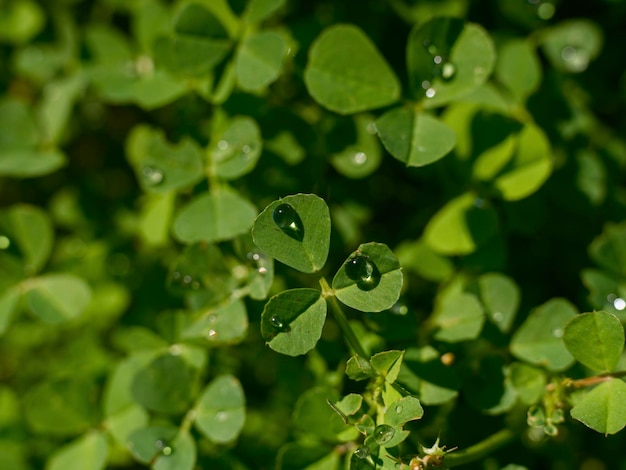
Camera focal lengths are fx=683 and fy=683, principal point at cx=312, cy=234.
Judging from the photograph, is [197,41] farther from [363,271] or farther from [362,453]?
[362,453]

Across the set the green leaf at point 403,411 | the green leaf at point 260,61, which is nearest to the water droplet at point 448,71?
the green leaf at point 260,61

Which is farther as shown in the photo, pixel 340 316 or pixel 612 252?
pixel 612 252

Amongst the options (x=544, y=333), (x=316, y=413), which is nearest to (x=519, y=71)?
(x=544, y=333)

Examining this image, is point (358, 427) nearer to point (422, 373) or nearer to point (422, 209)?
point (422, 373)

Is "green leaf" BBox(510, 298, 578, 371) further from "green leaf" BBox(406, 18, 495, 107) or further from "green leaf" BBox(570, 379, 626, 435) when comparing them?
"green leaf" BBox(406, 18, 495, 107)

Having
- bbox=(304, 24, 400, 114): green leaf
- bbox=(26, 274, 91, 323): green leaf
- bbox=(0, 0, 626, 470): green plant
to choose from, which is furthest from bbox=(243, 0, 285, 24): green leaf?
bbox=(26, 274, 91, 323): green leaf

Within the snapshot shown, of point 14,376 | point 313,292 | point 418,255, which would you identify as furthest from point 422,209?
point 14,376

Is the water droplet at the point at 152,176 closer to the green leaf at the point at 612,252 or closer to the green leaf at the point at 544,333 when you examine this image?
the green leaf at the point at 544,333
